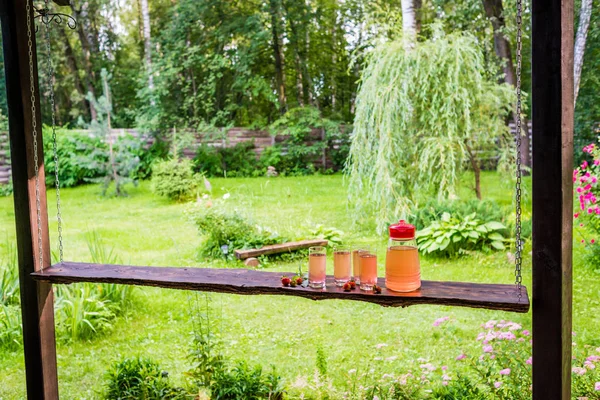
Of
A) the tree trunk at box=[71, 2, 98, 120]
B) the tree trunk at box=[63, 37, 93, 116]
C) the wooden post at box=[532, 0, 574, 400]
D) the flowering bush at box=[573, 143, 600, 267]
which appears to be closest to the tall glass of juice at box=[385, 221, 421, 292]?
the wooden post at box=[532, 0, 574, 400]

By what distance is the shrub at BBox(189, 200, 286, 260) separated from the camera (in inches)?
193

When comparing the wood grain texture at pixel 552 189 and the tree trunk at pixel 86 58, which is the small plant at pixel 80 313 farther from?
the tree trunk at pixel 86 58

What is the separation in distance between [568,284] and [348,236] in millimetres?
3900

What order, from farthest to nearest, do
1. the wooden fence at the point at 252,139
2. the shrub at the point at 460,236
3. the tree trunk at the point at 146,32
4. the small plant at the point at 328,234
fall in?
the tree trunk at the point at 146,32 < the wooden fence at the point at 252,139 < the small plant at the point at 328,234 < the shrub at the point at 460,236

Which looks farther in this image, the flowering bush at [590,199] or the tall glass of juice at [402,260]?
the flowering bush at [590,199]

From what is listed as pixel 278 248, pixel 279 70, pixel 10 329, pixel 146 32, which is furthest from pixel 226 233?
pixel 146 32

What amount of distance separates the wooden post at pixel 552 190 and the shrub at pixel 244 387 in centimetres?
121

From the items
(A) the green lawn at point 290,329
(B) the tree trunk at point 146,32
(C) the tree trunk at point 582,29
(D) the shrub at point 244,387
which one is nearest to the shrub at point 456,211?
(A) the green lawn at point 290,329

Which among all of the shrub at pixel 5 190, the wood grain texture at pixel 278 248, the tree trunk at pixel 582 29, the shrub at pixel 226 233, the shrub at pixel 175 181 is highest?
the tree trunk at pixel 582 29

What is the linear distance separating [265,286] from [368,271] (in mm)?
294

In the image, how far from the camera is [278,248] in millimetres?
4750

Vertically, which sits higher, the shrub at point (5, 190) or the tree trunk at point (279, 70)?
the tree trunk at point (279, 70)

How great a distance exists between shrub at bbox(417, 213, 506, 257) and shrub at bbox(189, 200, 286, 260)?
1.19m

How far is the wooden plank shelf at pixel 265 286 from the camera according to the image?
155 centimetres
